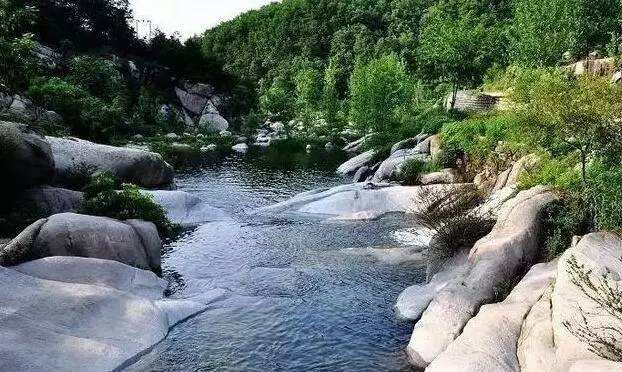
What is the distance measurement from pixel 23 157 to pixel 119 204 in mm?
5254

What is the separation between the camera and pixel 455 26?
61375 millimetres

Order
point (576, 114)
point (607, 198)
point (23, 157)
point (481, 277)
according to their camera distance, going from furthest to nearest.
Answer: point (23, 157), point (576, 114), point (607, 198), point (481, 277)

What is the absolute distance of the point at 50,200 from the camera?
26.1 meters

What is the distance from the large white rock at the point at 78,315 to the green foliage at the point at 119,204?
6.39 meters

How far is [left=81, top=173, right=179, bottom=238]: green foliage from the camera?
24.3 meters

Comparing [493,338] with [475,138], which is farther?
[475,138]

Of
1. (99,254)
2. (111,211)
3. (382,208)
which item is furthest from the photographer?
(382,208)

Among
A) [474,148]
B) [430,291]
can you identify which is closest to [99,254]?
[430,291]

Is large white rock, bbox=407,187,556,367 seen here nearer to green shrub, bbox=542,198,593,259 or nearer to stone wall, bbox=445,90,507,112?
green shrub, bbox=542,198,593,259

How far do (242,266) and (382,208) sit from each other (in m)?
12.0

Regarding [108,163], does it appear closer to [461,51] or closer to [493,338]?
[493,338]

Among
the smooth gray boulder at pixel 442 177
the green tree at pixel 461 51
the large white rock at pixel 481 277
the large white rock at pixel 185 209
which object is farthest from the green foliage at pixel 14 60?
the green tree at pixel 461 51

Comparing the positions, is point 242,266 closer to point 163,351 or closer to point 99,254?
point 99,254

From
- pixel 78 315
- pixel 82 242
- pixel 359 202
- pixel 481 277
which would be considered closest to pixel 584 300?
pixel 481 277
